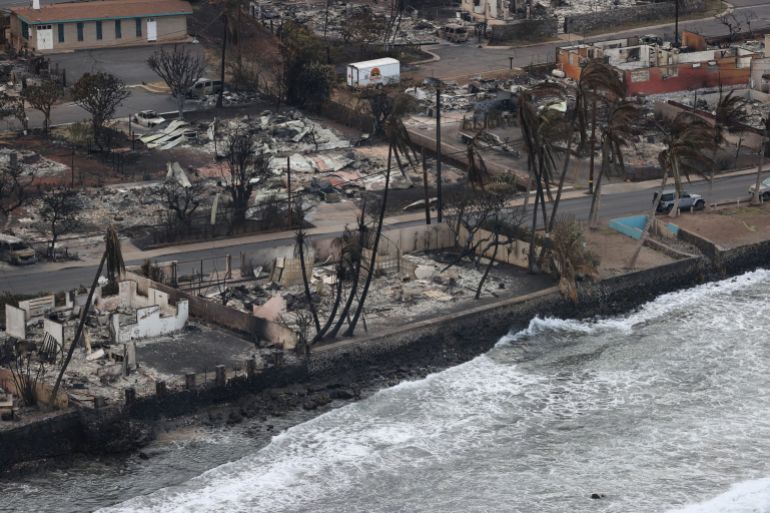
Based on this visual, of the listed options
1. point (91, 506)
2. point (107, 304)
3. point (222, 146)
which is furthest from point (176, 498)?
point (222, 146)

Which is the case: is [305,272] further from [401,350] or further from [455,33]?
[455,33]

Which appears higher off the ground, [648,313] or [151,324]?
[151,324]

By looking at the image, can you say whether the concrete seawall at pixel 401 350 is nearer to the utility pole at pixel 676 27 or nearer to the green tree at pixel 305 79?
the green tree at pixel 305 79

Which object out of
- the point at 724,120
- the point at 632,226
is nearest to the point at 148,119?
the point at 632,226

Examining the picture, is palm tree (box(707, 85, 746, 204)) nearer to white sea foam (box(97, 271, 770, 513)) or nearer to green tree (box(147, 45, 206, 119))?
white sea foam (box(97, 271, 770, 513))

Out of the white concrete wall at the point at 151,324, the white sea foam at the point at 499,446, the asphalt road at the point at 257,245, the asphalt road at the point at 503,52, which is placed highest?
the asphalt road at the point at 503,52

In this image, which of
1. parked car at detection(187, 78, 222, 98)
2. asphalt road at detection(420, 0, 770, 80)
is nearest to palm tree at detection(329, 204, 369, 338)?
parked car at detection(187, 78, 222, 98)

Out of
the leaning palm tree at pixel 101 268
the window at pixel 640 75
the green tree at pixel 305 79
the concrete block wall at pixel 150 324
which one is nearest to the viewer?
the leaning palm tree at pixel 101 268

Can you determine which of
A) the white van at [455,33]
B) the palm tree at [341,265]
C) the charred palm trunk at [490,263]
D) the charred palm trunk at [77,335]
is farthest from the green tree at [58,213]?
the white van at [455,33]
